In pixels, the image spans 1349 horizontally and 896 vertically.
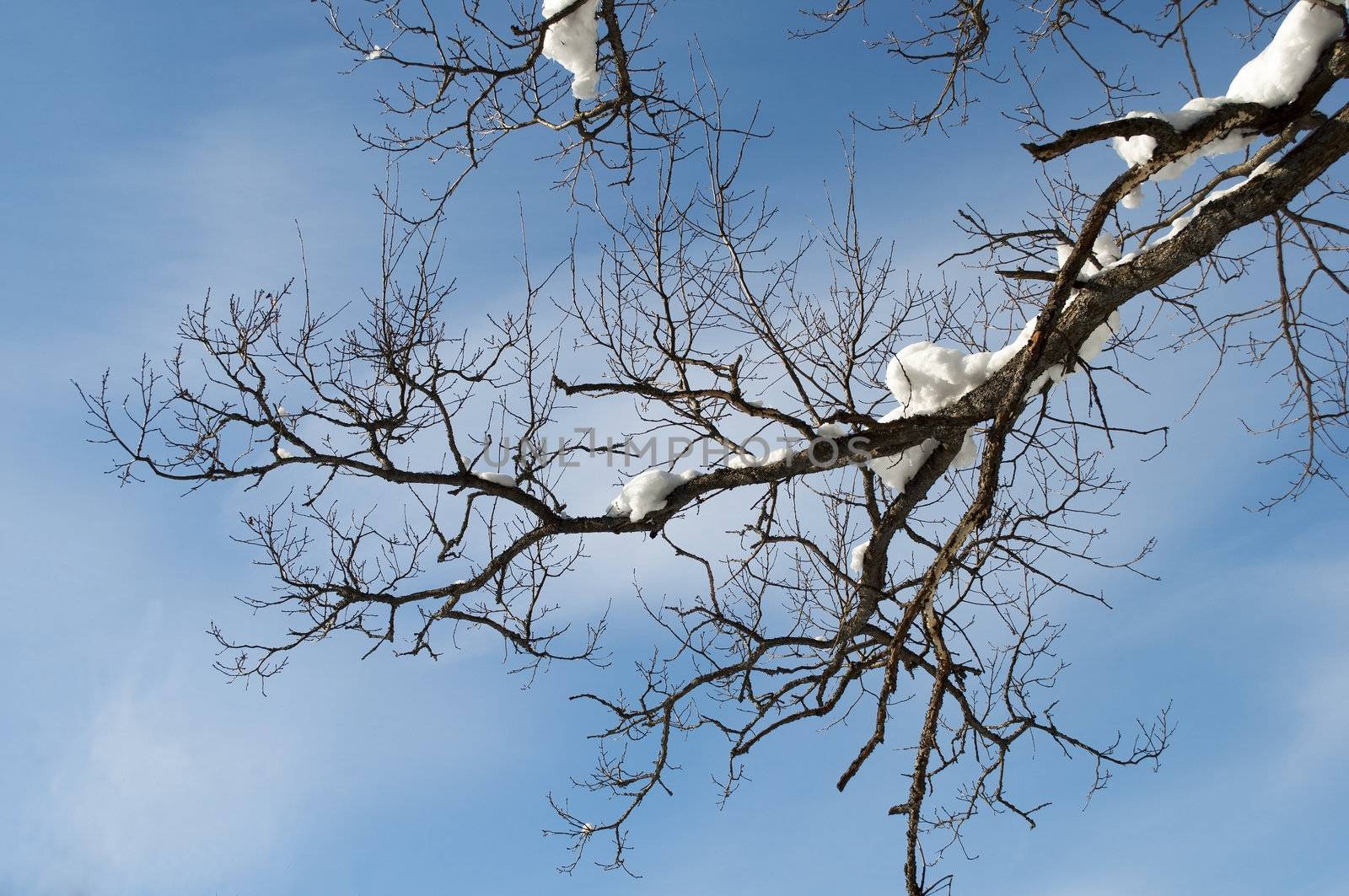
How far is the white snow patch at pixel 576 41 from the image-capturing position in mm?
4633

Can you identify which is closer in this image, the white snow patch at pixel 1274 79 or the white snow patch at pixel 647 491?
the white snow patch at pixel 1274 79

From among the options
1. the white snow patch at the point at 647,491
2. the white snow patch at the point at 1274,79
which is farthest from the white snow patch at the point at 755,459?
the white snow patch at the point at 1274,79

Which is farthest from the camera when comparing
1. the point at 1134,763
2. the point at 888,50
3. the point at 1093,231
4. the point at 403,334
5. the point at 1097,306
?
the point at 1134,763

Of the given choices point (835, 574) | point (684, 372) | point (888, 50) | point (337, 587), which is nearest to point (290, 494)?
point (337, 587)

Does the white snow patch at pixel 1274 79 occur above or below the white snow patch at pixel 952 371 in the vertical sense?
above

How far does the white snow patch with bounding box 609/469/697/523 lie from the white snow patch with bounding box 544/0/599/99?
220 centimetres

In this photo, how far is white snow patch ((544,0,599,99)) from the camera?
4.63m

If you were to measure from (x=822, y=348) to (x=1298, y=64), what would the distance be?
2.74m

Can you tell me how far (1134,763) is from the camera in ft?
19.5

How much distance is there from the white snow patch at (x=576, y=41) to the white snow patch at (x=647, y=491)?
7.22ft

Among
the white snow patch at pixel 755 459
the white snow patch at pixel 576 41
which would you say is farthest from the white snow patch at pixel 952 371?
the white snow patch at pixel 576 41

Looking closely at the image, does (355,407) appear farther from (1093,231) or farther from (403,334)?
(1093,231)

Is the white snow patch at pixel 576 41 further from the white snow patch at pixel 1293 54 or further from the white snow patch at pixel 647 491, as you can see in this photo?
the white snow patch at pixel 1293 54

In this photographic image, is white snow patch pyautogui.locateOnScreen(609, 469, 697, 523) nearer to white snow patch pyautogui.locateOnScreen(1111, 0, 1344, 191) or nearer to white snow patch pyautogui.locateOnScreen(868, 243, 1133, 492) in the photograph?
white snow patch pyautogui.locateOnScreen(868, 243, 1133, 492)
